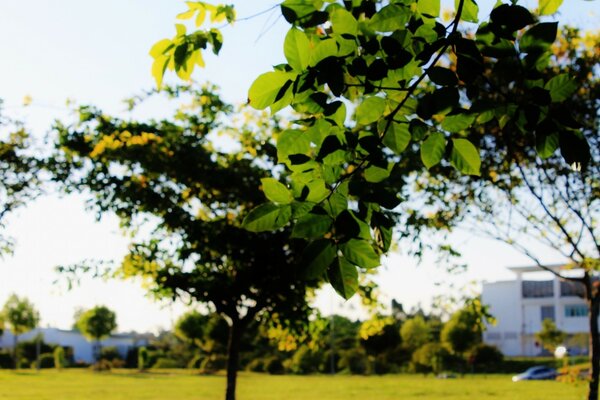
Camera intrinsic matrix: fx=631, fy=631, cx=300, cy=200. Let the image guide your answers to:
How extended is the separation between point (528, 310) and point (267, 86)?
86.1 m

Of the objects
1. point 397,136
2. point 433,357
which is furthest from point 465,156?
point 433,357

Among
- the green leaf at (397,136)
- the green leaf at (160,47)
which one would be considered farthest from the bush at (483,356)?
the green leaf at (160,47)

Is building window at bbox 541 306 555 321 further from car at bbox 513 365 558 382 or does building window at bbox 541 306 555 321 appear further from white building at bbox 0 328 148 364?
white building at bbox 0 328 148 364

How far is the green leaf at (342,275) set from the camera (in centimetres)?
161

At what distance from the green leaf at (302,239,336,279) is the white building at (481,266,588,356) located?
257ft

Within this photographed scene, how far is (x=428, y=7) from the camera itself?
1.78 meters

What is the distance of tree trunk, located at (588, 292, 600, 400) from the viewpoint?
34.7 feet

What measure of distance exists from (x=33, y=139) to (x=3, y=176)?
0.82 meters

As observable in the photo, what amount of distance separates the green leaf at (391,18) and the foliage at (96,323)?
61972 mm

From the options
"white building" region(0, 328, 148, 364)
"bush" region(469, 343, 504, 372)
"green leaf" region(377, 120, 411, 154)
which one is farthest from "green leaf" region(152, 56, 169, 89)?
"white building" region(0, 328, 148, 364)

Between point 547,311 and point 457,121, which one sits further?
point 547,311

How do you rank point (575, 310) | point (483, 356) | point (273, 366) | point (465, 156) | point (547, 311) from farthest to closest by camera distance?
point (547, 311) < point (575, 310) < point (273, 366) < point (483, 356) < point (465, 156)

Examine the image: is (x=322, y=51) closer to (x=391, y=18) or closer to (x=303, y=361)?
(x=391, y=18)

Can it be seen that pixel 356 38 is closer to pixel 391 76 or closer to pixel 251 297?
pixel 391 76
